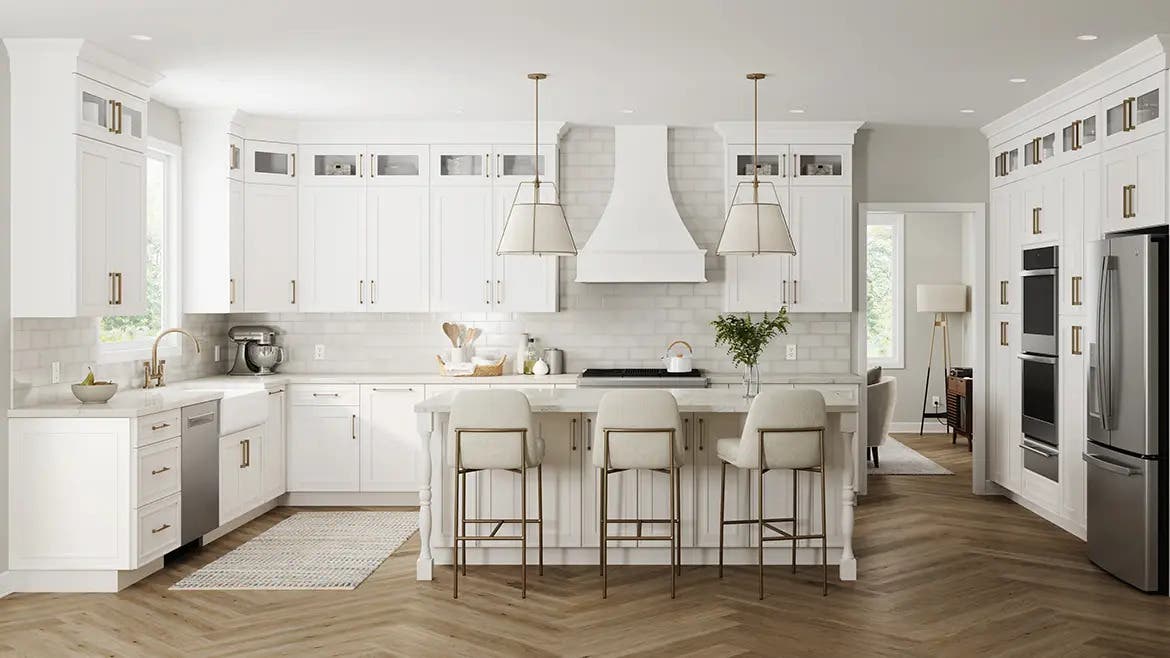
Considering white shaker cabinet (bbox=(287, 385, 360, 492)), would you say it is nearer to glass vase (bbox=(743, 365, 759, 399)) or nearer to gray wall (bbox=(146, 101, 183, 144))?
gray wall (bbox=(146, 101, 183, 144))

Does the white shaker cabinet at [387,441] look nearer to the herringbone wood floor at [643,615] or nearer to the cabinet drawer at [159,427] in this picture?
the herringbone wood floor at [643,615]

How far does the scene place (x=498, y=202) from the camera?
7477 millimetres

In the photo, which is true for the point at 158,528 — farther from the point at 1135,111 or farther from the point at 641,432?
the point at 1135,111

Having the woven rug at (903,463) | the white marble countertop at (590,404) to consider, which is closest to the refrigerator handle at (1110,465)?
the white marble countertop at (590,404)

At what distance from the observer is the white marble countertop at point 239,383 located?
16.5 feet

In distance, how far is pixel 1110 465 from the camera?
5156mm

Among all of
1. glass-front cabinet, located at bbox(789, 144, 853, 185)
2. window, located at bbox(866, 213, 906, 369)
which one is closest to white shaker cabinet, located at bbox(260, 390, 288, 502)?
glass-front cabinet, located at bbox(789, 144, 853, 185)

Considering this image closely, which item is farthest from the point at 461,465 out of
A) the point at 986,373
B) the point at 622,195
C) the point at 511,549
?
the point at 986,373

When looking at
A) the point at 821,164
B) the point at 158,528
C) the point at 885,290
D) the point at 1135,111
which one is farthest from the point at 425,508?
the point at 885,290

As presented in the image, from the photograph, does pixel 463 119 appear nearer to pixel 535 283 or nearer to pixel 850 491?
pixel 535 283

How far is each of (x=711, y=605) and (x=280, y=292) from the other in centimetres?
422

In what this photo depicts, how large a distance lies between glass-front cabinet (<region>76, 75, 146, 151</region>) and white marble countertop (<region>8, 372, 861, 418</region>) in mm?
1446

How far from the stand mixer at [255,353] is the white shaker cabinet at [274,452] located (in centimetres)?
50

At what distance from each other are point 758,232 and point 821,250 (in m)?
2.18
